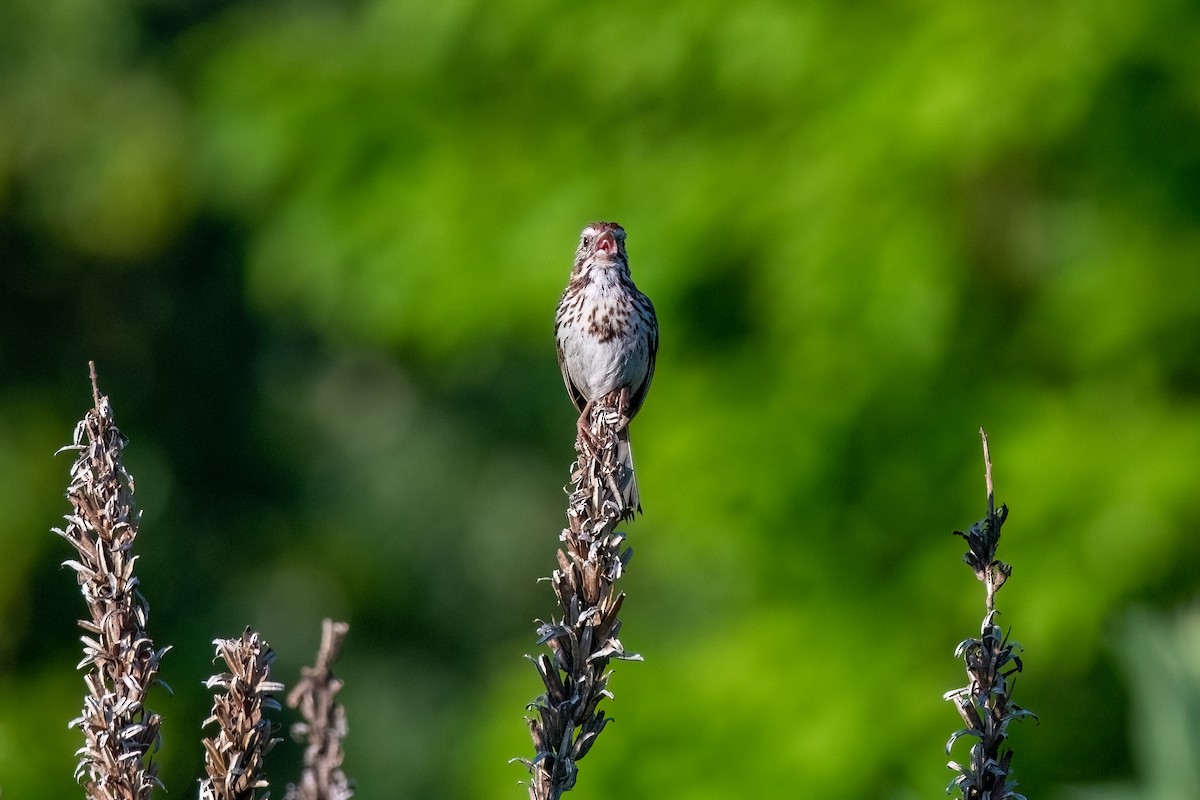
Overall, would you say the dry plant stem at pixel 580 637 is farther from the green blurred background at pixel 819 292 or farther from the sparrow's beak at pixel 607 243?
the sparrow's beak at pixel 607 243

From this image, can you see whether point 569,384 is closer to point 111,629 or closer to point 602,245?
point 602,245

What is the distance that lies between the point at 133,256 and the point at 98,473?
1315 centimetres

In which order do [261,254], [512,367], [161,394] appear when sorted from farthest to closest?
1. [512,367]
2. [161,394]
3. [261,254]

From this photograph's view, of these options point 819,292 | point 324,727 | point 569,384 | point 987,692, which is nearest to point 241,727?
point 324,727

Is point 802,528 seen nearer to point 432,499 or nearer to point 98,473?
point 98,473

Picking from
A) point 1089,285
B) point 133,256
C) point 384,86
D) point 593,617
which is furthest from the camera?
point 133,256

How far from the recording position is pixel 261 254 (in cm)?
823

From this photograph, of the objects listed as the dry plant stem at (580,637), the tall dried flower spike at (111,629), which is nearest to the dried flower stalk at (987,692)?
the dry plant stem at (580,637)

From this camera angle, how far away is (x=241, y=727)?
70.1 inches

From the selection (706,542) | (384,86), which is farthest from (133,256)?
(706,542)

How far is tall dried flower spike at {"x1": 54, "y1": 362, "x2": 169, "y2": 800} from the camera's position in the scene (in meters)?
1.80

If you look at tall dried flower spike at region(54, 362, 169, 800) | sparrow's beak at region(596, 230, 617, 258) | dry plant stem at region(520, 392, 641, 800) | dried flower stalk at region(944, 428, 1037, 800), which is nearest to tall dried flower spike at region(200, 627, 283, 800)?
tall dried flower spike at region(54, 362, 169, 800)

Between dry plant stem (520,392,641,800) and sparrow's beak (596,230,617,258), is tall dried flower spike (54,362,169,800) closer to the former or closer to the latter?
dry plant stem (520,392,641,800)

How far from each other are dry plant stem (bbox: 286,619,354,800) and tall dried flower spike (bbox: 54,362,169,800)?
0.25 metres
